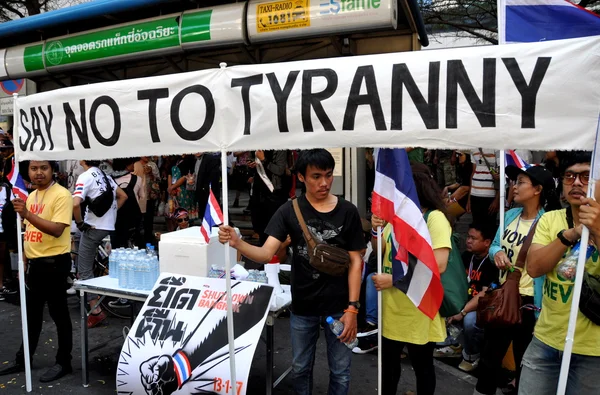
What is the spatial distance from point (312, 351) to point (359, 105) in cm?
172

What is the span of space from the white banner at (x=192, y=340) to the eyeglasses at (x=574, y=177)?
212cm

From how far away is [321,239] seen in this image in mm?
3318

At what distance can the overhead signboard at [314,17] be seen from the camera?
6482 millimetres

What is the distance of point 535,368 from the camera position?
2.70m

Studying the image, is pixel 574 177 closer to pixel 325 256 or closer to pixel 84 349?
pixel 325 256

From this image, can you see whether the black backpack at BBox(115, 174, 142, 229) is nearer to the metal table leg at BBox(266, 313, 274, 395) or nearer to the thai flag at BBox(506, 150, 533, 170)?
the metal table leg at BBox(266, 313, 274, 395)

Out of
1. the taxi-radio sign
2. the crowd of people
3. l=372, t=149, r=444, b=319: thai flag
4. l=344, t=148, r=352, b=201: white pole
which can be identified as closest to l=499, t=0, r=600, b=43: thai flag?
the crowd of people

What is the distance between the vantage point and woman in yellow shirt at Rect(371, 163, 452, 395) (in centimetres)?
319

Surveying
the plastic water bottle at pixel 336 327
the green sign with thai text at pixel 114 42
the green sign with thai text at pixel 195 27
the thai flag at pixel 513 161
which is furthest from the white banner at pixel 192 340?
the green sign with thai text at pixel 114 42

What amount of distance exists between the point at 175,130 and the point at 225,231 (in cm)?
74

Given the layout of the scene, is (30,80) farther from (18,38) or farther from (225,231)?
(225,231)

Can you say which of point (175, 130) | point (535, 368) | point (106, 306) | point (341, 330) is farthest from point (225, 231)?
point (106, 306)

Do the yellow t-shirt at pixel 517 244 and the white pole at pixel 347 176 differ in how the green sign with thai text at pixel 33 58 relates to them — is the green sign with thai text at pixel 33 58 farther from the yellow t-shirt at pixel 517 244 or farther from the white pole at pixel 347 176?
the yellow t-shirt at pixel 517 244

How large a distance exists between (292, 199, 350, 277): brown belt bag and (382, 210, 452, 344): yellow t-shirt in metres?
0.34
